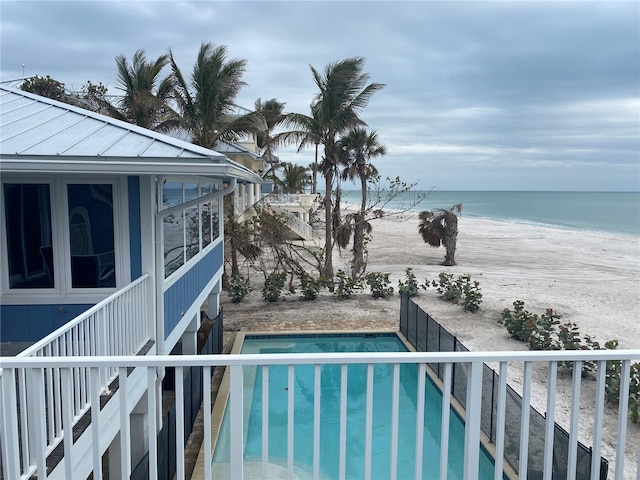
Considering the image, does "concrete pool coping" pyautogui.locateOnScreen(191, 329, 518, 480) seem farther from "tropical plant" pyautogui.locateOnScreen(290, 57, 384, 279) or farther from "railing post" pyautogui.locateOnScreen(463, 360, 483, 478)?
"tropical plant" pyautogui.locateOnScreen(290, 57, 384, 279)

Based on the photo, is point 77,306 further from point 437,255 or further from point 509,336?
point 437,255

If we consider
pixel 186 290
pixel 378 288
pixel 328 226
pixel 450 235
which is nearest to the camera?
pixel 186 290

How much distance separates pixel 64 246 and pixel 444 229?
24.2m

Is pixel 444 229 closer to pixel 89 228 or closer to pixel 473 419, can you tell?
pixel 89 228

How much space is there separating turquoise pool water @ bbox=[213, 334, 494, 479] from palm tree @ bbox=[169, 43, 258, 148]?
9.68m

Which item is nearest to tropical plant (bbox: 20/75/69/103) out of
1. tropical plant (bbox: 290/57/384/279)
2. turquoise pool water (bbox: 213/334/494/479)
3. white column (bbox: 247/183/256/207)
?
tropical plant (bbox: 290/57/384/279)

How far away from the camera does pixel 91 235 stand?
559cm

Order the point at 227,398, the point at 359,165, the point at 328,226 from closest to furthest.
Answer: the point at 227,398 < the point at 328,226 < the point at 359,165

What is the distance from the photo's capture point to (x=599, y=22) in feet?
16.7

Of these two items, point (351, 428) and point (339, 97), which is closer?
point (351, 428)

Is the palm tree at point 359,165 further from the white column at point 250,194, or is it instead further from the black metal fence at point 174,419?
the black metal fence at point 174,419

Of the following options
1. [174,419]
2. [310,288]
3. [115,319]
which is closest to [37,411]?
[115,319]

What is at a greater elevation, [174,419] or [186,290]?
[186,290]

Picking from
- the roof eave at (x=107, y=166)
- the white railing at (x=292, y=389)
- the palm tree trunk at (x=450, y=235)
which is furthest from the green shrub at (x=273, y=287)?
the white railing at (x=292, y=389)
